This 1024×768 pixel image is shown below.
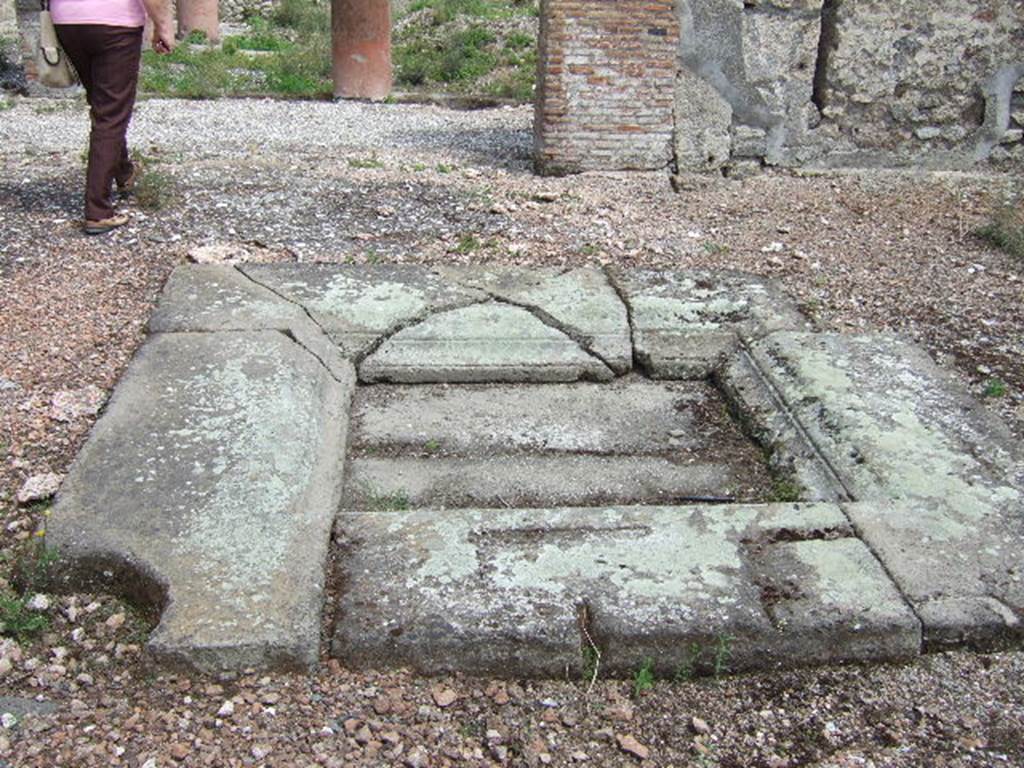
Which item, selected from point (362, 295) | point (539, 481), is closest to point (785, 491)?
point (539, 481)

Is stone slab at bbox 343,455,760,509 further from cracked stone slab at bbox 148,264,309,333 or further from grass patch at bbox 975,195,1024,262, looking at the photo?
grass patch at bbox 975,195,1024,262

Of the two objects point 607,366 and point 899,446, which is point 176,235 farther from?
point 899,446

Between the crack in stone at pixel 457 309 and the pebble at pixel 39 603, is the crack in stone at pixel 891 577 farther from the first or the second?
the pebble at pixel 39 603

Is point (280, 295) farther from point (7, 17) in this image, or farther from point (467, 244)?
point (7, 17)

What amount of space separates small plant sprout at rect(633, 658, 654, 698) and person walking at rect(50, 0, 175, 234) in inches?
140

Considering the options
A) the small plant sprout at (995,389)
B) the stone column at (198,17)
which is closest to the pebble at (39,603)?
the small plant sprout at (995,389)

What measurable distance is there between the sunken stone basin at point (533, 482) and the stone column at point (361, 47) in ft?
17.1

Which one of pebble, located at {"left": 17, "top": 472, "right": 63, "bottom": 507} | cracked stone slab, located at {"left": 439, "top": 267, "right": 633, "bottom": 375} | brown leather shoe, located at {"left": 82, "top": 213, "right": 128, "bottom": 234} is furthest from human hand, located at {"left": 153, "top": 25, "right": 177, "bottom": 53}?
pebble, located at {"left": 17, "top": 472, "right": 63, "bottom": 507}

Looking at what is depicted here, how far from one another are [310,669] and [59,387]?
1739mm

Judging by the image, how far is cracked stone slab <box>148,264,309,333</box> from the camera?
3.73m

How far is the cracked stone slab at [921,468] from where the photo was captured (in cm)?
249

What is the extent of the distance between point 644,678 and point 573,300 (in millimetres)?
2040

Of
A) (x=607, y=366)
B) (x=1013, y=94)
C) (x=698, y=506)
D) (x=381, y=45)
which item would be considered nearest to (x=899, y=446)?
(x=698, y=506)

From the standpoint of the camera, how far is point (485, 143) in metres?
7.12
